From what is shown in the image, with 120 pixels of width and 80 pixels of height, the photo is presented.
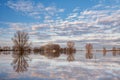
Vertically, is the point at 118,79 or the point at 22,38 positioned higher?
the point at 22,38

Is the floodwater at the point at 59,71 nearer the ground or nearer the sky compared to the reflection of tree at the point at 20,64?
nearer the ground

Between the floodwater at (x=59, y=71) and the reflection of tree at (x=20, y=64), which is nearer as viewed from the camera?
the floodwater at (x=59, y=71)

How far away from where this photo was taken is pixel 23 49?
7375 cm

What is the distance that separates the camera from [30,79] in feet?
30.1

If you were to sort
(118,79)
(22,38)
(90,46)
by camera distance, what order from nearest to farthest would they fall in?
1. (118,79)
2. (22,38)
3. (90,46)

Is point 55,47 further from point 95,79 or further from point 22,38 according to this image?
point 95,79

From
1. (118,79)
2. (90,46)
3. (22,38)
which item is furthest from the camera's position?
(90,46)

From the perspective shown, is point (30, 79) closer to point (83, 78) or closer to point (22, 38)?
point (83, 78)

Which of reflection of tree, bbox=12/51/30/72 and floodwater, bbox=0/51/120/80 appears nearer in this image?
floodwater, bbox=0/51/120/80

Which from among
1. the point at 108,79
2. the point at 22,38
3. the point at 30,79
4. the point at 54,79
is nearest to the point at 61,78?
the point at 54,79

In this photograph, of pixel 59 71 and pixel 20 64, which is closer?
pixel 59 71

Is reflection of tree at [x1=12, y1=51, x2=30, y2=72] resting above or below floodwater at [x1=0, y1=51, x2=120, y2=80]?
above

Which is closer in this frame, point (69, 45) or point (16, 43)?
point (16, 43)

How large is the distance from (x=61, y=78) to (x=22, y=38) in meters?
63.8
